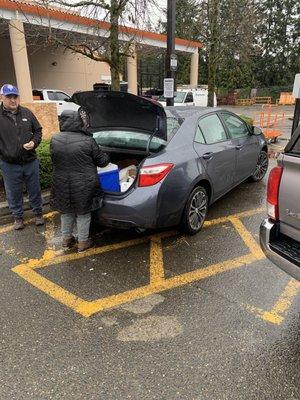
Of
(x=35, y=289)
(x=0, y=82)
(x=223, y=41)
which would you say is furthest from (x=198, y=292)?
(x=0, y=82)

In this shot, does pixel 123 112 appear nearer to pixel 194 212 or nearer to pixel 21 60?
pixel 194 212

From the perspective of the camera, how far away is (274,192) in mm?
2713

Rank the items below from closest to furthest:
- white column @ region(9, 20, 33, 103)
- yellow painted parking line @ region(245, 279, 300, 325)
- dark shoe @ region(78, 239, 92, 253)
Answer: yellow painted parking line @ region(245, 279, 300, 325) → dark shoe @ region(78, 239, 92, 253) → white column @ region(9, 20, 33, 103)

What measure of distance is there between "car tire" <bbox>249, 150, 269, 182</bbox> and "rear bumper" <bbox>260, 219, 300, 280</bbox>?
3.71m

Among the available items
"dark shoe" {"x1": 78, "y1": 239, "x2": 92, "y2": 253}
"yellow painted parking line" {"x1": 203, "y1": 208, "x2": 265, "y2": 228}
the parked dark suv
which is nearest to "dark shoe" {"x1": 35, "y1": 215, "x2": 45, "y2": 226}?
"dark shoe" {"x1": 78, "y1": 239, "x2": 92, "y2": 253}

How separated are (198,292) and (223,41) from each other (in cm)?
1175

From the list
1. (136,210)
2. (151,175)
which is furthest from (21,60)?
(136,210)

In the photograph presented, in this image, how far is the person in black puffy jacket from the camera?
3.69 metres

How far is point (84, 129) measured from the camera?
376 centimetres

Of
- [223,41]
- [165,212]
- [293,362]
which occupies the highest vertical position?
[223,41]

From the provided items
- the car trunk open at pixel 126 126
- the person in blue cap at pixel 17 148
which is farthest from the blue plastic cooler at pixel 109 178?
the person in blue cap at pixel 17 148

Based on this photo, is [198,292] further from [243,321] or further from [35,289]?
[35,289]

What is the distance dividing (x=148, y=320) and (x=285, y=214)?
136 cm

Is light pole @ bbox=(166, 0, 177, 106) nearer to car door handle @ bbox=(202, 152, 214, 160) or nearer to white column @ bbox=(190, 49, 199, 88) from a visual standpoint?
car door handle @ bbox=(202, 152, 214, 160)
